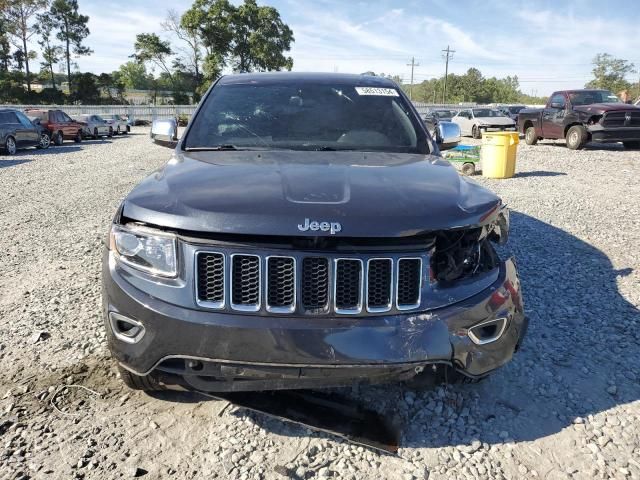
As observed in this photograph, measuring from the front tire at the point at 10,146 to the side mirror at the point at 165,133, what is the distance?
15.2m

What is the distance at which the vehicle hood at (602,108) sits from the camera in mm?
14891

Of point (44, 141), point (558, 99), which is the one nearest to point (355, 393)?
point (558, 99)

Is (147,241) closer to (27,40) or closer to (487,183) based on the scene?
(487,183)

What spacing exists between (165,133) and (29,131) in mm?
16755

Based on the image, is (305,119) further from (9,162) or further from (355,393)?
(9,162)

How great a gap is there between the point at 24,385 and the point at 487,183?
935 centimetres

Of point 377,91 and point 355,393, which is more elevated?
point 377,91

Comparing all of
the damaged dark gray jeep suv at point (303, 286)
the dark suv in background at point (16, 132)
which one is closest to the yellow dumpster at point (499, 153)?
the damaged dark gray jeep suv at point (303, 286)

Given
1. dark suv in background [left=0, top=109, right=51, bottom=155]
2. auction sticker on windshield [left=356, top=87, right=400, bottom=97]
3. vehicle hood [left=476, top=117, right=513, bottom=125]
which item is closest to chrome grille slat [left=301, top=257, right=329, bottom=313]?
auction sticker on windshield [left=356, top=87, right=400, bottom=97]

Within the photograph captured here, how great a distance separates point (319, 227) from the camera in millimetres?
1980

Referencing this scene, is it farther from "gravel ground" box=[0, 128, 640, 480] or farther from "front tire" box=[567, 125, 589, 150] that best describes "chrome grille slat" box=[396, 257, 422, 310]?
"front tire" box=[567, 125, 589, 150]

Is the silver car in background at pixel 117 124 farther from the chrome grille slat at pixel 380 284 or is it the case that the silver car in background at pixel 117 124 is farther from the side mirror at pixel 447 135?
the chrome grille slat at pixel 380 284

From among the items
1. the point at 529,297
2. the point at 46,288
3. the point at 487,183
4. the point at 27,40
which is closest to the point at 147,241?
the point at 46,288

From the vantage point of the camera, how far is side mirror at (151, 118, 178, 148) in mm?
3787
